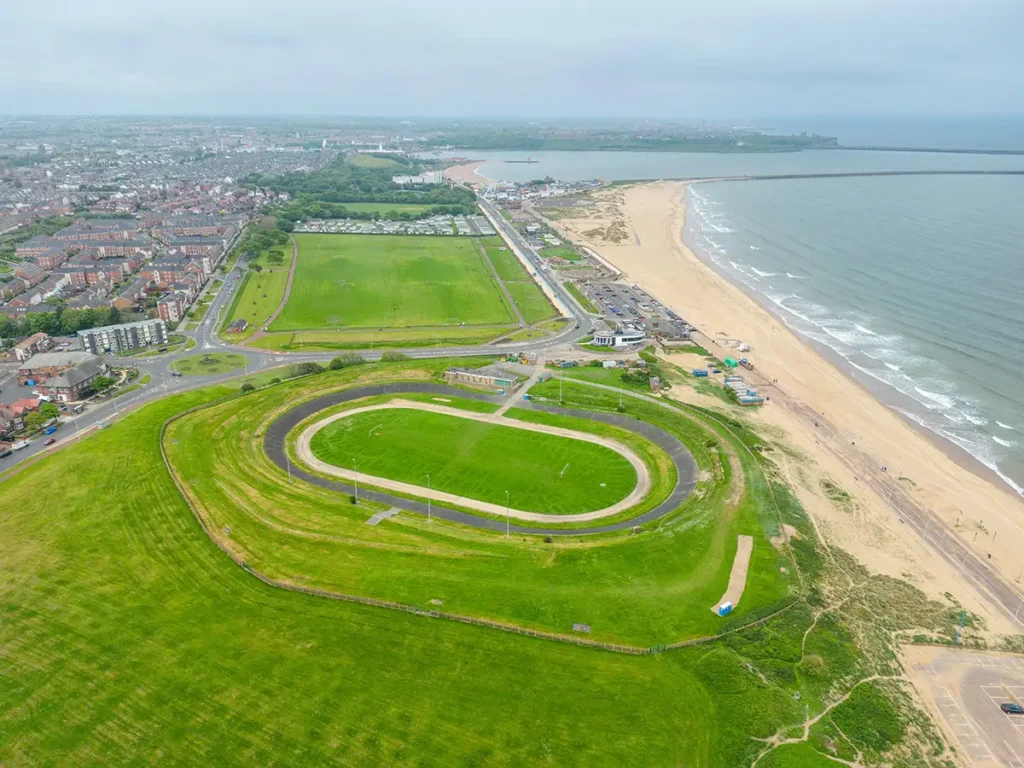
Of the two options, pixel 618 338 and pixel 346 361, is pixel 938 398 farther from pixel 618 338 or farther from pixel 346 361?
pixel 346 361

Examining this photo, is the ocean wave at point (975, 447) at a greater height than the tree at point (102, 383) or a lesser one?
greater

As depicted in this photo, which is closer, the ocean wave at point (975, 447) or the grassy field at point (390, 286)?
the ocean wave at point (975, 447)

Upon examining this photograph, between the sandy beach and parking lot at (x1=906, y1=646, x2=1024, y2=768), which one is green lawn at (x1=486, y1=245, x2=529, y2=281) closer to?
the sandy beach

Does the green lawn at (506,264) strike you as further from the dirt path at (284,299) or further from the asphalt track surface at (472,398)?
the asphalt track surface at (472,398)

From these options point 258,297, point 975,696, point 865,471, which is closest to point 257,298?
→ point 258,297

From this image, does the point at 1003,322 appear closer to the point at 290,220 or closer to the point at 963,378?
the point at 963,378

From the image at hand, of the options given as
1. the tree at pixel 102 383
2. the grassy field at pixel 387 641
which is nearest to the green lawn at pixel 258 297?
the tree at pixel 102 383
